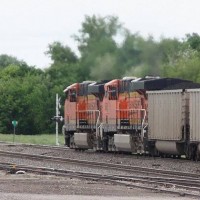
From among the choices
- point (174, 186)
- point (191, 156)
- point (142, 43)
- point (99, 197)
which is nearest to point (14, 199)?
point (99, 197)

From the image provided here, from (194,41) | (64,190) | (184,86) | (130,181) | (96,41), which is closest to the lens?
(64,190)

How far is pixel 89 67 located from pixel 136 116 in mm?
16590

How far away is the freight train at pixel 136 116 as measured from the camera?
98.1 feet

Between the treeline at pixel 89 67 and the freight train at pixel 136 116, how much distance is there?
6.85 meters

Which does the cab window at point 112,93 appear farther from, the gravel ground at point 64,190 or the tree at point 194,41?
the tree at point 194,41

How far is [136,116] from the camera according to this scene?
33219mm

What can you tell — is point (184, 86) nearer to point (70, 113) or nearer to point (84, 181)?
point (70, 113)

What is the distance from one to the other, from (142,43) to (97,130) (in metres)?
8.81

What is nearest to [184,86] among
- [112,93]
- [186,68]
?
[112,93]

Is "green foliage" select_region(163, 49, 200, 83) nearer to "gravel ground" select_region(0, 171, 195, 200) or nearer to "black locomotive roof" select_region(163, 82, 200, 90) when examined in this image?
"black locomotive roof" select_region(163, 82, 200, 90)

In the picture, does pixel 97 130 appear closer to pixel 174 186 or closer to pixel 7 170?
pixel 7 170

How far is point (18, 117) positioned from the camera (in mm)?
72625

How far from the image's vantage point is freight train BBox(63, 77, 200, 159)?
98.1ft

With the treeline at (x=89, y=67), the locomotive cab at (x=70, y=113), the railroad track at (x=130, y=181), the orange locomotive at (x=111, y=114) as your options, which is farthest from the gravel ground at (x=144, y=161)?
the treeline at (x=89, y=67)
